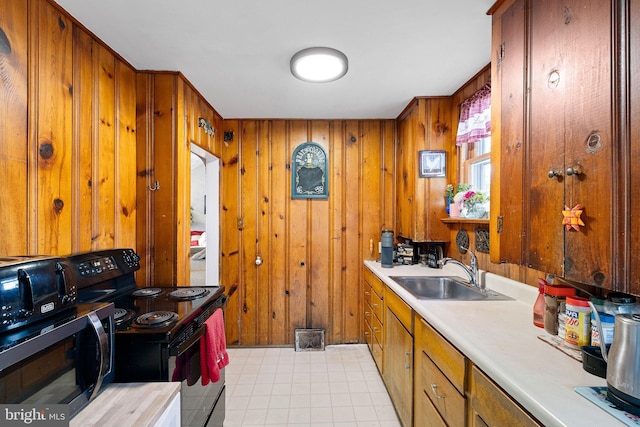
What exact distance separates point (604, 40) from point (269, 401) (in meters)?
2.64

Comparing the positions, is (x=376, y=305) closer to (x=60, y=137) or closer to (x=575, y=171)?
(x=575, y=171)

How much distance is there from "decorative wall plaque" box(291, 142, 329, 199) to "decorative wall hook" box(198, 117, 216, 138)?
81 cm

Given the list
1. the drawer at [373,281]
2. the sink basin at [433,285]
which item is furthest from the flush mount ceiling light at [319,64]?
the drawer at [373,281]

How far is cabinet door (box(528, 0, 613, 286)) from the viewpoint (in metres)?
0.85

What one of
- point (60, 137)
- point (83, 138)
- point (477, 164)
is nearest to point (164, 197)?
point (83, 138)

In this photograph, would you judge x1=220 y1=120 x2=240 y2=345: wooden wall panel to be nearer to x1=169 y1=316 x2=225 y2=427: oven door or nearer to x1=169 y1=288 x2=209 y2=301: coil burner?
Answer: x1=169 y1=288 x2=209 y2=301: coil burner

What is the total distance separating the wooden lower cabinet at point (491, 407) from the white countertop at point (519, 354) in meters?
0.03

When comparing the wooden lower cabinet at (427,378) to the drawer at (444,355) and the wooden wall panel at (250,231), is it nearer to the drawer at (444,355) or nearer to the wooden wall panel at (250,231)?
the drawer at (444,355)

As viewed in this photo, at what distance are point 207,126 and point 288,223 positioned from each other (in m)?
1.21

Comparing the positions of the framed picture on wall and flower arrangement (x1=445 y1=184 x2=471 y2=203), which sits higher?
the framed picture on wall

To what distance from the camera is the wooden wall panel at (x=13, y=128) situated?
44.1 inches

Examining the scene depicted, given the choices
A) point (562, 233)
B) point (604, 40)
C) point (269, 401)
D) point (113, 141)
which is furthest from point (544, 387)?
point (113, 141)

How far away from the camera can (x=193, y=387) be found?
1377 millimetres

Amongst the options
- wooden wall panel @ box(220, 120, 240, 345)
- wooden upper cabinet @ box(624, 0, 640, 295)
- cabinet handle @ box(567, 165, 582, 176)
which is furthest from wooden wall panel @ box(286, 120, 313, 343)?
wooden upper cabinet @ box(624, 0, 640, 295)
